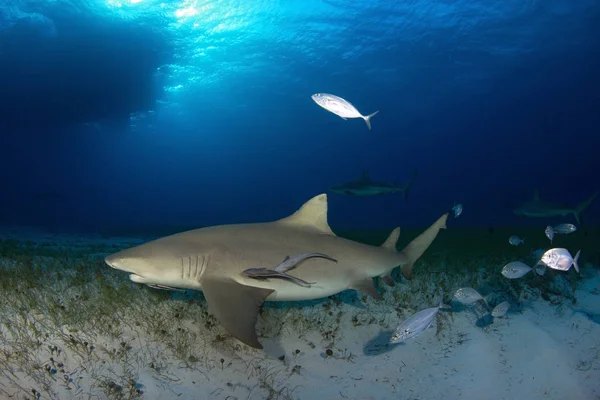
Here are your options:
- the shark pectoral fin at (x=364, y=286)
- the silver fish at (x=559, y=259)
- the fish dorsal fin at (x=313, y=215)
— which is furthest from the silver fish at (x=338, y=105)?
the silver fish at (x=559, y=259)

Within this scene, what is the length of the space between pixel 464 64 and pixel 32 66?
46575 mm

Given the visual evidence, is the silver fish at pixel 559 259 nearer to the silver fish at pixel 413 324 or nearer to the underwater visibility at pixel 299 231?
the underwater visibility at pixel 299 231

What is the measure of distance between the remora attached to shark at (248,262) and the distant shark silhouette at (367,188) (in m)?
11.1

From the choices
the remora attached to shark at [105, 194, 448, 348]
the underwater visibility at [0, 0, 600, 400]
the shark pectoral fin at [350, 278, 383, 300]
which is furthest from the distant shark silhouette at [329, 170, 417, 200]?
the shark pectoral fin at [350, 278, 383, 300]

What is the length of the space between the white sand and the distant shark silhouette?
10.2m

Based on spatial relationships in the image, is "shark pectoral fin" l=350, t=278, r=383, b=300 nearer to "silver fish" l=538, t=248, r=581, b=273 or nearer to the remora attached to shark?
the remora attached to shark

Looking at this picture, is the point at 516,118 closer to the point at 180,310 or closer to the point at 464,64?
the point at 464,64

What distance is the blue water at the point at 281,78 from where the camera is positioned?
29.5 m

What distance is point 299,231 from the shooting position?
4688 mm

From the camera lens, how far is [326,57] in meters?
38.7

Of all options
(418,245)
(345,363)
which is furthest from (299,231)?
(418,245)

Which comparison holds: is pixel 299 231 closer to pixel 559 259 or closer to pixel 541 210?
pixel 559 259

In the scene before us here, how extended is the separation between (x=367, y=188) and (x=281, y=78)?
33.6 metres

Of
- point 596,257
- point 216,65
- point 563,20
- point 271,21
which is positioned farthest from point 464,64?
point 596,257
